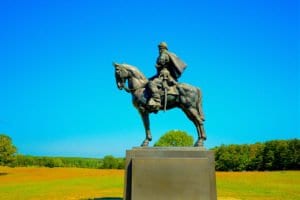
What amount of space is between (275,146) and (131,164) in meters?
47.7

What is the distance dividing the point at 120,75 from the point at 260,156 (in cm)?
4723

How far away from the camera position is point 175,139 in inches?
2312

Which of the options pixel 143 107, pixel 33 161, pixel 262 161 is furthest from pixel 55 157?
pixel 143 107

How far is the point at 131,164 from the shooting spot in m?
11.4

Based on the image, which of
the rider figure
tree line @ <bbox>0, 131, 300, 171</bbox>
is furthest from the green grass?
tree line @ <bbox>0, 131, 300, 171</bbox>

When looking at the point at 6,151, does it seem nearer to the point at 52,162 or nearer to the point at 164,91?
the point at 52,162

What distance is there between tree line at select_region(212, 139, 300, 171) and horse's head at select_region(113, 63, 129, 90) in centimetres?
4525

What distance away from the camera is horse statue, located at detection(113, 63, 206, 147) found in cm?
1226

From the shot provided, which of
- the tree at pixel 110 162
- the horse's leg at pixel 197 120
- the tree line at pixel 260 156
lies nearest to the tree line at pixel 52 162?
the tree at pixel 110 162

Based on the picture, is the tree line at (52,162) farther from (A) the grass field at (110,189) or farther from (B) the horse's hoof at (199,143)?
(B) the horse's hoof at (199,143)

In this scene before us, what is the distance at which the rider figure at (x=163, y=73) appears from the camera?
12016 millimetres

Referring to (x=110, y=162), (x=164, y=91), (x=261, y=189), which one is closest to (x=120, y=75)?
(x=164, y=91)

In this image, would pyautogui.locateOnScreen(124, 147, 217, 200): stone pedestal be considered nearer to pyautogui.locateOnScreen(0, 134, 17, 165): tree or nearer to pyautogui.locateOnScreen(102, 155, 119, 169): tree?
pyautogui.locateOnScreen(0, 134, 17, 165): tree

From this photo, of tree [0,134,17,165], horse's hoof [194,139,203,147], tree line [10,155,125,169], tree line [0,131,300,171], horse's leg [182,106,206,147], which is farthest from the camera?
tree line [10,155,125,169]
